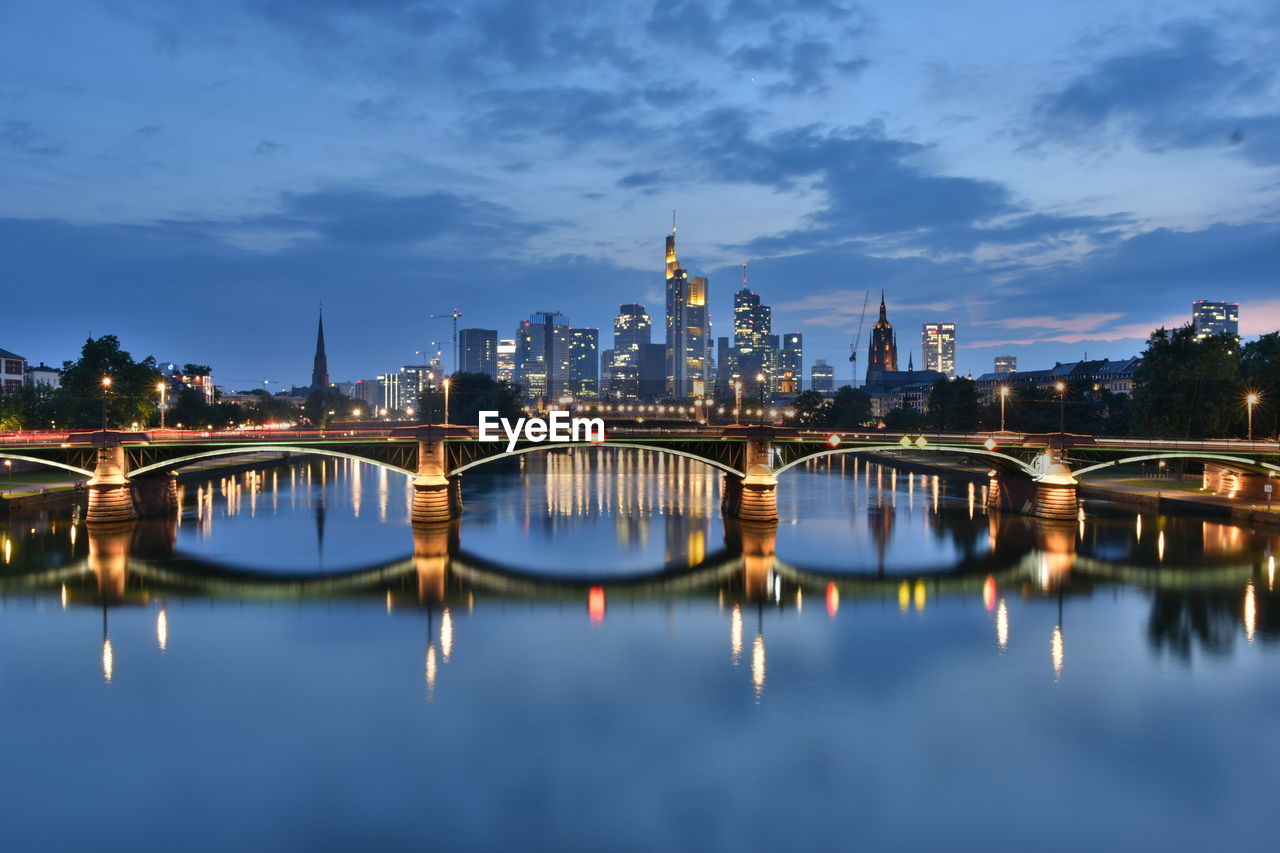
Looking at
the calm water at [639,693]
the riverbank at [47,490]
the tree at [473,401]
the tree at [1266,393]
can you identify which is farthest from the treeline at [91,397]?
the tree at [1266,393]

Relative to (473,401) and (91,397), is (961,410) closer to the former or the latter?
(473,401)

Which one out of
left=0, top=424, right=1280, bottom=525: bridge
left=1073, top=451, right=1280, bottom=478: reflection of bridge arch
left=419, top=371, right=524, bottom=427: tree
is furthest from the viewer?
left=419, top=371, right=524, bottom=427: tree

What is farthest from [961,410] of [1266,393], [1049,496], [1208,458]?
[1208,458]

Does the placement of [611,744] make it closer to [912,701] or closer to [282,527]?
[912,701]

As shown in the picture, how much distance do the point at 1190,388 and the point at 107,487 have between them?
99481 millimetres

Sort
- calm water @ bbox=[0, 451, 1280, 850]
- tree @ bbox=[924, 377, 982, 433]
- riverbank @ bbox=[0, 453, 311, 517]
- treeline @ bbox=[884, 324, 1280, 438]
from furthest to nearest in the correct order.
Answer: tree @ bbox=[924, 377, 982, 433], treeline @ bbox=[884, 324, 1280, 438], riverbank @ bbox=[0, 453, 311, 517], calm water @ bbox=[0, 451, 1280, 850]

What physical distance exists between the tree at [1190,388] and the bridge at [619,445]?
1094cm

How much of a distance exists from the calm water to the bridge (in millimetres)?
7557

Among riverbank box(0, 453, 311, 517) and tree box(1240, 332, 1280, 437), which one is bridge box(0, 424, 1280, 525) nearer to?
riverbank box(0, 453, 311, 517)

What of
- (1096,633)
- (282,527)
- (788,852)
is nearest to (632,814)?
(788,852)

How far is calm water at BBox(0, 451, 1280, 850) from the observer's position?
78.7 feet

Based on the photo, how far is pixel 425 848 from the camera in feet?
73.7

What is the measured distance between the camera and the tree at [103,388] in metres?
101

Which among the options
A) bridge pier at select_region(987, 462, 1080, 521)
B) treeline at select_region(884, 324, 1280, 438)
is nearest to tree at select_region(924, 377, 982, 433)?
treeline at select_region(884, 324, 1280, 438)
